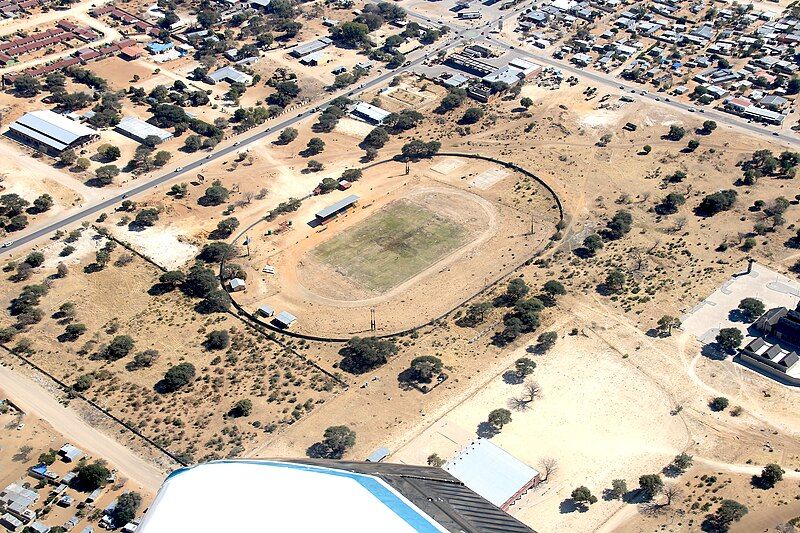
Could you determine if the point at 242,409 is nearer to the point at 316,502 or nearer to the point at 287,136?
Answer: the point at 316,502

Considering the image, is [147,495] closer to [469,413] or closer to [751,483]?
[469,413]

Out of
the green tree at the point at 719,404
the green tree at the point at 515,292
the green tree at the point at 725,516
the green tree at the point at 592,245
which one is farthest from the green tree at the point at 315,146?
the green tree at the point at 725,516

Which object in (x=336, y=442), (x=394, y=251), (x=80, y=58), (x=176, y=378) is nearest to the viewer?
(x=336, y=442)

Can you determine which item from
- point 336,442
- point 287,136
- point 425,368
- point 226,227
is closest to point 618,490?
point 425,368

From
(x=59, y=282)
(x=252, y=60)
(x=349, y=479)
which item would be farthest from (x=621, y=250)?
(x=252, y=60)

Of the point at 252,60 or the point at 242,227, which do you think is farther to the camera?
the point at 252,60

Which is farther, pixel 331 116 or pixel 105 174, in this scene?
pixel 331 116
